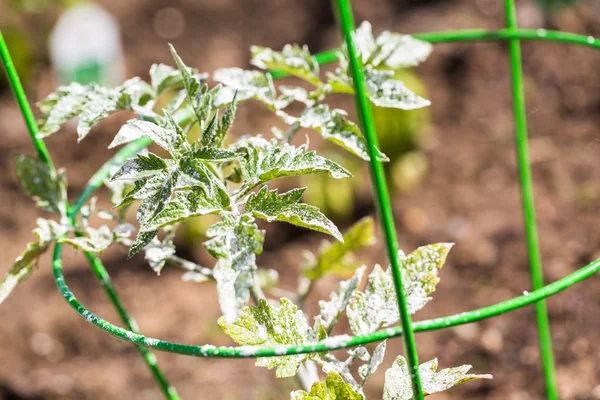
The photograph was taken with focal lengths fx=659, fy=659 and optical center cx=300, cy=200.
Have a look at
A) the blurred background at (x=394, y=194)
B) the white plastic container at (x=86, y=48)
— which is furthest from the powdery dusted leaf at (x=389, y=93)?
the white plastic container at (x=86, y=48)

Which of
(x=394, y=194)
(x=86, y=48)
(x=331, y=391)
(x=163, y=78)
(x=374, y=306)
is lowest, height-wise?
(x=331, y=391)

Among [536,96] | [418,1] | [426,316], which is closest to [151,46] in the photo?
[418,1]

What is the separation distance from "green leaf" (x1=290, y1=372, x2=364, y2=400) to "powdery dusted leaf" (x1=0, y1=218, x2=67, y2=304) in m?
0.39

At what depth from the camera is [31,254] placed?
86cm

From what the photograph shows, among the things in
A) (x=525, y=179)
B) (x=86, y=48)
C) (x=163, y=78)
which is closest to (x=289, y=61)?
(x=163, y=78)

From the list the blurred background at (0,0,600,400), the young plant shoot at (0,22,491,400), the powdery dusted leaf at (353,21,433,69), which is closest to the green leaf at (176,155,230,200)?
the young plant shoot at (0,22,491,400)

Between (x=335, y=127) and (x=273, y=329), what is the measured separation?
0.88 ft

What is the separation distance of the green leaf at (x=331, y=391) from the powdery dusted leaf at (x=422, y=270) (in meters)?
0.12

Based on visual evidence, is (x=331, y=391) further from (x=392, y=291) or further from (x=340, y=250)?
(x=340, y=250)

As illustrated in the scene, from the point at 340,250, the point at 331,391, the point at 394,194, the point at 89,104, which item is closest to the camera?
the point at 331,391

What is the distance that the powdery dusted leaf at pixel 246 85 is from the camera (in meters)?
0.86

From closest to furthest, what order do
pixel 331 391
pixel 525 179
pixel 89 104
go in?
pixel 331 391 < pixel 89 104 < pixel 525 179

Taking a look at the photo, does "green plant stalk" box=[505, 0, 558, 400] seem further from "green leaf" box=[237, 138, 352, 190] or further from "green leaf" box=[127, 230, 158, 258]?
"green leaf" box=[127, 230, 158, 258]

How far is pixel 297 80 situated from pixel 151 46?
2.68ft
